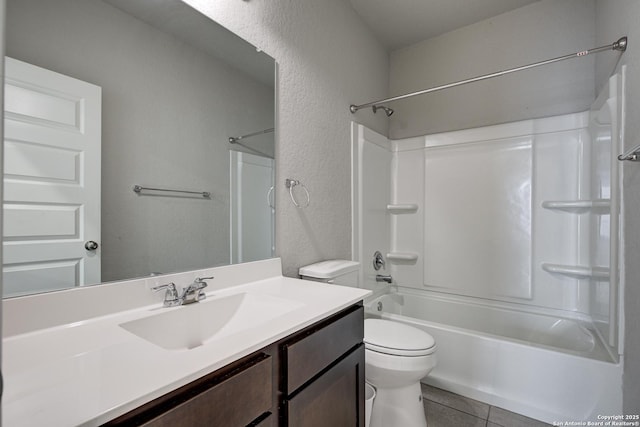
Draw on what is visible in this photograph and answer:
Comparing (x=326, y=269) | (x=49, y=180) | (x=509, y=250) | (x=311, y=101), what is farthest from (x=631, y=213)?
(x=49, y=180)

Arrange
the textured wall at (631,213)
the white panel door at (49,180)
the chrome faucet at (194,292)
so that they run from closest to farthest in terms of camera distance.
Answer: the white panel door at (49,180)
the chrome faucet at (194,292)
the textured wall at (631,213)

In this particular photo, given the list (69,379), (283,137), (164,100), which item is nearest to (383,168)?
(283,137)

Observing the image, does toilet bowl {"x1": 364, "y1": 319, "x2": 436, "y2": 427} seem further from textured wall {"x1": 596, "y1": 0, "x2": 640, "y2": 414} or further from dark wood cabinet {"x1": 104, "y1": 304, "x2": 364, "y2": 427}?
textured wall {"x1": 596, "y1": 0, "x2": 640, "y2": 414}

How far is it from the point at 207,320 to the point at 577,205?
225 centimetres

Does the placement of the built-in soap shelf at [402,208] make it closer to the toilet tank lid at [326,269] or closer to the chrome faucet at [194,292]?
the toilet tank lid at [326,269]

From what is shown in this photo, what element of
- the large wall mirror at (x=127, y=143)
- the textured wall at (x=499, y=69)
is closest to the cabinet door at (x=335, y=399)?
the large wall mirror at (x=127, y=143)

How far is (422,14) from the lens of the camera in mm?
2240

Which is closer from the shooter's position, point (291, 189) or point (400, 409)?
point (400, 409)

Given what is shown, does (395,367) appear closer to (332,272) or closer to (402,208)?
(332,272)

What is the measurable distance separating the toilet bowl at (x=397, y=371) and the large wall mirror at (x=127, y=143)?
696 millimetres

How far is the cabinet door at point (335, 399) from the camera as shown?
0.83 m

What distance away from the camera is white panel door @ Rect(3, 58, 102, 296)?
74 centimetres

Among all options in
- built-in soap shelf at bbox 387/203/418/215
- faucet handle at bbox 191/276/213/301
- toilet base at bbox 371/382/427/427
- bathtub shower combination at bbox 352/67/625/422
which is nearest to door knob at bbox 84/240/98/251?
faucet handle at bbox 191/276/213/301

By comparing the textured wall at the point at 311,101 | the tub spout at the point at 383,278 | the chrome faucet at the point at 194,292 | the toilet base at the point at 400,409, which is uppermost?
the textured wall at the point at 311,101
